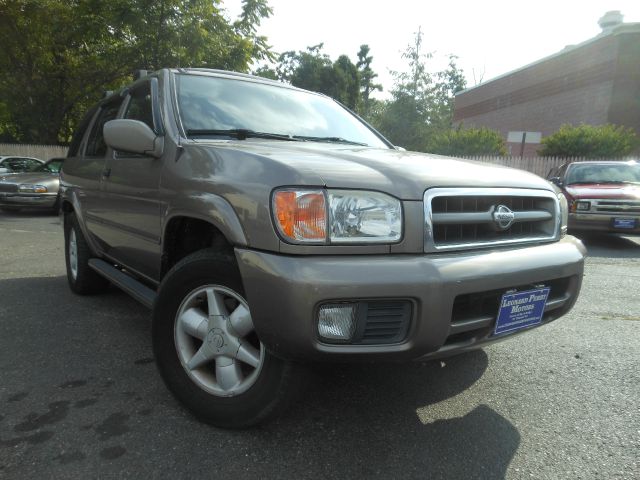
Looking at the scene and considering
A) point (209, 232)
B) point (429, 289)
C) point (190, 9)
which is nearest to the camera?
point (429, 289)

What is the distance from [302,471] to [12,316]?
299 cm

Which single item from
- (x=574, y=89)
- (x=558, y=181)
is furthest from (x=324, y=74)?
(x=558, y=181)

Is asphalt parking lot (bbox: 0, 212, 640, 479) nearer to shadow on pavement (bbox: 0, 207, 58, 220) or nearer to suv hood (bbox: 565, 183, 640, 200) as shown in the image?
suv hood (bbox: 565, 183, 640, 200)

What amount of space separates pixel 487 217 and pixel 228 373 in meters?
1.32

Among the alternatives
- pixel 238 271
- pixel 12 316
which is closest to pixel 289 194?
pixel 238 271

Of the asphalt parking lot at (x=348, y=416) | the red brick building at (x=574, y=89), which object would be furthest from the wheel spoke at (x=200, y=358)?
the red brick building at (x=574, y=89)

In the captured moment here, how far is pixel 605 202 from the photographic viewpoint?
7883mm

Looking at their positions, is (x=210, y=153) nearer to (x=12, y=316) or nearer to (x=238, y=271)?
(x=238, y=271)

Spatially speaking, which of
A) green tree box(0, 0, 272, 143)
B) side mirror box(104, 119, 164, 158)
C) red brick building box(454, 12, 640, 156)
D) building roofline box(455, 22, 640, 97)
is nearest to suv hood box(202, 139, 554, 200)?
side mirror box(104, 119, 164, 158)

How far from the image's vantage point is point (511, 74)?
31719 millimetres

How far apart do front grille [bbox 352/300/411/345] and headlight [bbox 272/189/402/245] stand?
0.81 feet

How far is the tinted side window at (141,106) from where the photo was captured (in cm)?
309

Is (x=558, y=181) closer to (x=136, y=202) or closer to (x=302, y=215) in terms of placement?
(x=136, y=202)

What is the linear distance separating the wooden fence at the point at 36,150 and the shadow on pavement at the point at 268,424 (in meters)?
21.2
